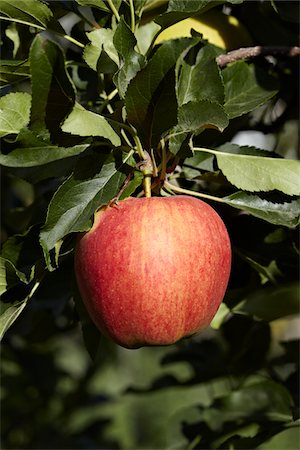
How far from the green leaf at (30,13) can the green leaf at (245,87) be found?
21cm

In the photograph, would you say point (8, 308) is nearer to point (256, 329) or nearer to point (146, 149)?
point (146, 149)

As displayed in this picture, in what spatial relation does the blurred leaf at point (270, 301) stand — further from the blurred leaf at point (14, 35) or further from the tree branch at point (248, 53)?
the blurred leaf at point (14, 35)

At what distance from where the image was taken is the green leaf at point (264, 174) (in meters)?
0.76

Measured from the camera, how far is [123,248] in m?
0.71

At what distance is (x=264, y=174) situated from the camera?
2.54ft

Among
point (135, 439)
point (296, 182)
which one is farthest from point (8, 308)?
point (135, 439)

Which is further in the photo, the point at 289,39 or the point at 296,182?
the point at 289,39

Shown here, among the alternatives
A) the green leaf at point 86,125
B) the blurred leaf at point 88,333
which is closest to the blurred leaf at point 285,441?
the blurred leaf at point 88,333

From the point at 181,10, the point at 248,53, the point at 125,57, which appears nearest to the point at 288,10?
the point at 248,53

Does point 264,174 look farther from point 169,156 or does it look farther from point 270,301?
point 270,301

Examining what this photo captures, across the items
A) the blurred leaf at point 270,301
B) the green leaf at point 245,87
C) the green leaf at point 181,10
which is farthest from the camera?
the blurred leaf at point 270,301

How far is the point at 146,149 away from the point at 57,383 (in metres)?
1.18

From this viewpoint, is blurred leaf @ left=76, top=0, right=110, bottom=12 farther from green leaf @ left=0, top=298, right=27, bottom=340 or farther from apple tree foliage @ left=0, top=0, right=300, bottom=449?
green leaf @ left=0, top=298, right=27, bottom=340

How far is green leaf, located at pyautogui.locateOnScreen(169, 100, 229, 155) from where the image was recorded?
707mm
